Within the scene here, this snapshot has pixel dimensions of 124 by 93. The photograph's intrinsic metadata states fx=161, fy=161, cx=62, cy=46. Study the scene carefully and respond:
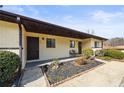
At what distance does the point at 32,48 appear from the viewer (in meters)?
13.8

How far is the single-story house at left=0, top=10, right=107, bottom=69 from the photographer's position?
8.82 meters

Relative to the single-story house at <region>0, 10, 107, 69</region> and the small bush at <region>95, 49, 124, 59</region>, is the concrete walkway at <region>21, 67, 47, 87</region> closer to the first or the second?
the single-story house at <region>0, 10, 107, 69</region>

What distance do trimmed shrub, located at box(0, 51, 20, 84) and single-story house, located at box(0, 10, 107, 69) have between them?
1.27 meters

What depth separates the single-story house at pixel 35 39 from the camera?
8.82m

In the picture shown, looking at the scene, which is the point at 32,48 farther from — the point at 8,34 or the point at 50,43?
the point at 8,34

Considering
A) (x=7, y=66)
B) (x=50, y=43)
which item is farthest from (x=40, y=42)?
(x=7, y=66)

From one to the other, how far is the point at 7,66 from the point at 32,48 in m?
7.00

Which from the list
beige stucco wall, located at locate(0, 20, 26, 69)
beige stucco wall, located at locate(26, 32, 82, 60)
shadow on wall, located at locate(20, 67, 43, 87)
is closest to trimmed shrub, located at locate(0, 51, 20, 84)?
shadow on wall, located at locate(20, 67, 43, 87)

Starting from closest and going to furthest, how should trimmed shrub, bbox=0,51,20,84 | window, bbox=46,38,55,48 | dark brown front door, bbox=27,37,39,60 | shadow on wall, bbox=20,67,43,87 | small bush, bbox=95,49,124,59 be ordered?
trimmed shrub, bbox=0,51,20,84, shadow on wall, bbox=20,67,43,87, dark brown front door, bbox=27,37,39,60, window, bbox=46,38,55,48, small bush, bbox=95,49,124,59

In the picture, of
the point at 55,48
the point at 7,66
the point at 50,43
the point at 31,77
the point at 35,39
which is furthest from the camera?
the point at 55,48

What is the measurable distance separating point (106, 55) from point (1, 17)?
44.2 ft
